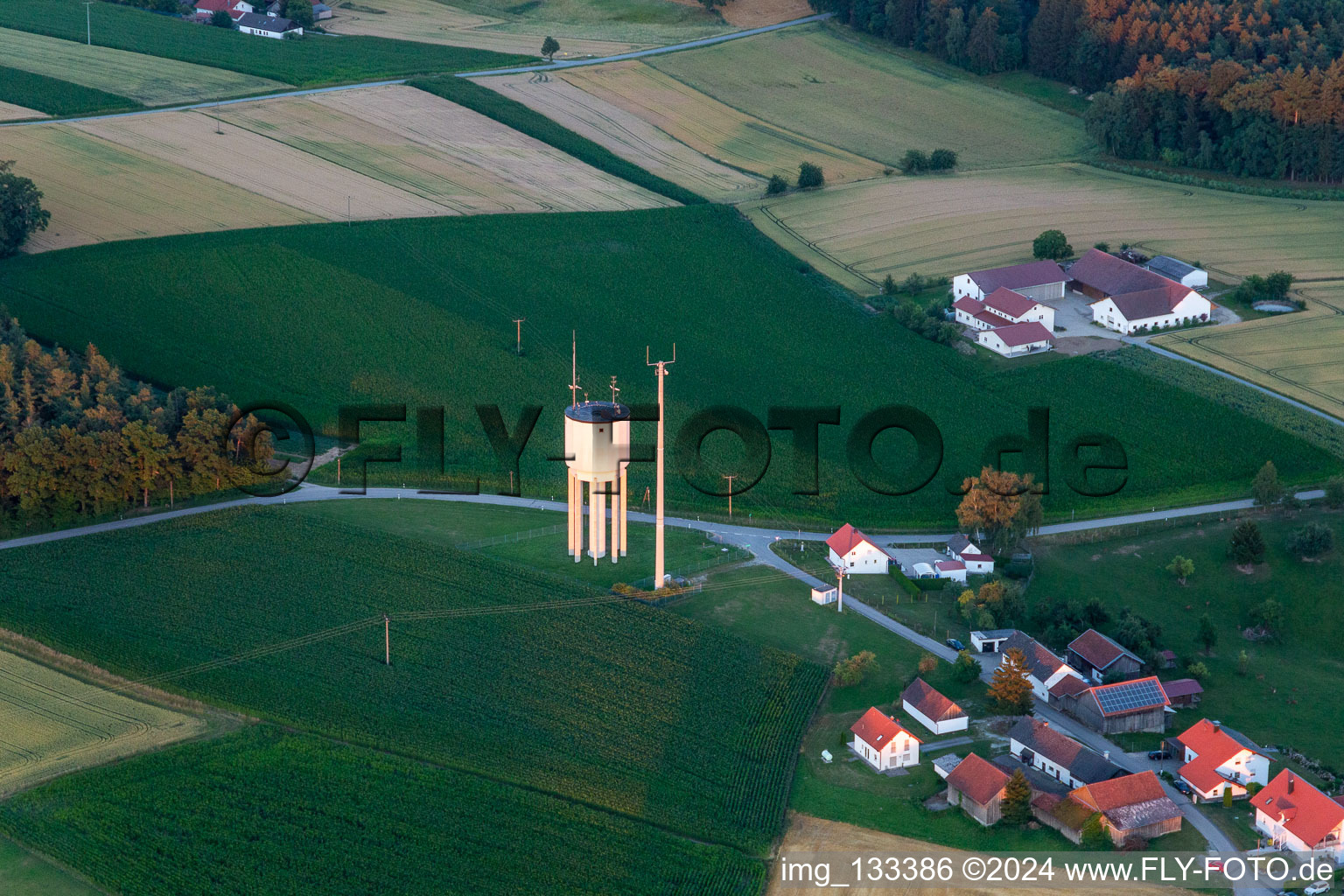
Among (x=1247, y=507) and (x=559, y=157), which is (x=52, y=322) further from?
(x=1247, y=507)

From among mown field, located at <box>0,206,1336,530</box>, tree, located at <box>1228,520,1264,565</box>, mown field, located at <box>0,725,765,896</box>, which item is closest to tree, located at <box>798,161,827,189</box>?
mown field, located at <box>0,206,1336,530</box>

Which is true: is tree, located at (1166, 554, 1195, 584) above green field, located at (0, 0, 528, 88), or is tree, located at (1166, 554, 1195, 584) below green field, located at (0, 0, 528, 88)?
below

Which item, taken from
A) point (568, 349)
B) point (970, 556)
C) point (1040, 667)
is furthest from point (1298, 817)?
point (568, 349)

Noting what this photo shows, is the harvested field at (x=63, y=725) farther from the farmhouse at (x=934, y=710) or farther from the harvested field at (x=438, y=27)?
the harvested field at (x=438, y=27)

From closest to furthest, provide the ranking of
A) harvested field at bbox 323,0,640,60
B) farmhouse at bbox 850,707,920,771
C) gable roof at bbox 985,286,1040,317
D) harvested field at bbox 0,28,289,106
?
farmhouse at bbox 850,707,920,771, gable roof at bbox 985,286,1040,317, harvested field at bbox 0,28,289,106, harvested field at bbox 323,0,640,60

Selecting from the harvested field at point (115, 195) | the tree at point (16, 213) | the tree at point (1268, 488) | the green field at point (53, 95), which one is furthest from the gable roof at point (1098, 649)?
the green field at point (53, 95)

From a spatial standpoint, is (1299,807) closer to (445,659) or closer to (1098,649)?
(1098,649)

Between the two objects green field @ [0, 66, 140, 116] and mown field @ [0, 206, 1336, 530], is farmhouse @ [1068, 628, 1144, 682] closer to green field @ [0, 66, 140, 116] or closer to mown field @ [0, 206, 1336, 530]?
mown field @ [0, 206, 1336, 530]
